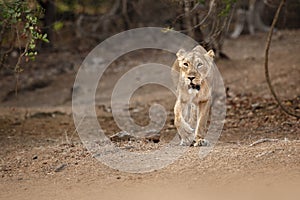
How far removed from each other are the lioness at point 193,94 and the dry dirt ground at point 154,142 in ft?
1.27

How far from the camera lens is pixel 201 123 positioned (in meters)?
7.34

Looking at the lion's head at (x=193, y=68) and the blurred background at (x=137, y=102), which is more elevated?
the lion's head at (x=193, y=68)

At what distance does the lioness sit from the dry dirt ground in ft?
1.27

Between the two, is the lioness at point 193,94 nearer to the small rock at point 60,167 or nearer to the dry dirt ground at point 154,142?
the dry dirt ground at point 154,142

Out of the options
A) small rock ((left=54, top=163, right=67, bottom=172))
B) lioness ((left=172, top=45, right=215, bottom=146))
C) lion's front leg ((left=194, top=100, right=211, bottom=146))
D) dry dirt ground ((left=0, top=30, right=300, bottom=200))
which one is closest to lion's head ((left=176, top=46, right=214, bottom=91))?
lioness ((left=172, top=45, right=215, bottom=146))

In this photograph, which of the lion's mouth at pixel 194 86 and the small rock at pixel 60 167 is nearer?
the small rock at pixel 60 167

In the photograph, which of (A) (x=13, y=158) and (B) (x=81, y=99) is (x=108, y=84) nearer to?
(B) (x=81, y=99)

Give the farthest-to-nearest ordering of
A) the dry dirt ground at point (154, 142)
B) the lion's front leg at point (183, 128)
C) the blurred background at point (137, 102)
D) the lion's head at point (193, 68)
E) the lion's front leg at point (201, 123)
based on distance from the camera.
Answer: the lion's front leg at point (183, 128)
the lion's front leg at point (201, 123)
the lion's head at point (193, 68)
the blurred background at point (137, 102)
the dry dirt ground at point (154, 142)

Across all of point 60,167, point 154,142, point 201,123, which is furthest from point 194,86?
point 60,167

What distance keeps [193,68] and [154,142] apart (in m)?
1.49

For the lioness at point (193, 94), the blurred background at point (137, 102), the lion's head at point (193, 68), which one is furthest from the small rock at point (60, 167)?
the lion's head at point (193, 68)

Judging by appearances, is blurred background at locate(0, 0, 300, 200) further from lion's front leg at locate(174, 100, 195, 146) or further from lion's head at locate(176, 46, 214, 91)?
lion's head at locate(176, 46, 214, 91)

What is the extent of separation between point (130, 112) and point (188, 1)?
382 cm

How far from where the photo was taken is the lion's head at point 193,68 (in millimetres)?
7137
